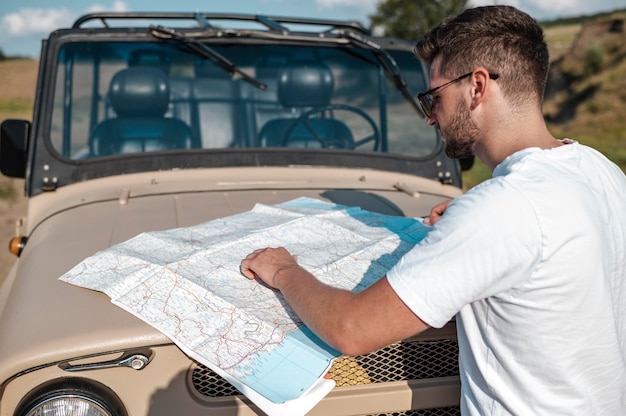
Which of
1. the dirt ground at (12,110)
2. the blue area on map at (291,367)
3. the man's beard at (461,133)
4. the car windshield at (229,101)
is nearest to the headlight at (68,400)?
the blue area on map at (291,367)

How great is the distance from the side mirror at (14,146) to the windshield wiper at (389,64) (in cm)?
142

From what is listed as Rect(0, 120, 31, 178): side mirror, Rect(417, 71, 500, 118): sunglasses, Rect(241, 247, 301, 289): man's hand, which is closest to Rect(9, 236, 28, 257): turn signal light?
Rect(0, 120, 31, 178): side mirror

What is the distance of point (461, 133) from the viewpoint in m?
1.52

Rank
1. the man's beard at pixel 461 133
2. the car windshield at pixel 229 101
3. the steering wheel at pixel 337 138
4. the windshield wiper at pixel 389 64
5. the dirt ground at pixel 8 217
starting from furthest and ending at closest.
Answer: the dirt ground at pixel 8 217 < the windshield wiper at pixel 389 64 < the steering wheel at pixel 337 138 < the car windshield at pixel 229 101 < the man's beard at pixel 461 133

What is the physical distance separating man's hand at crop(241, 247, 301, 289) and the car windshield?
A: 3.77 feet

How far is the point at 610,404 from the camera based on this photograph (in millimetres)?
1396

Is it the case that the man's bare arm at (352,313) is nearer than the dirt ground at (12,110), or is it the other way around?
the man's bare arm at (352,313)

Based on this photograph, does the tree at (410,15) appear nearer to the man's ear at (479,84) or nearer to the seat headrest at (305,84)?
the seat headrest at (305,84)

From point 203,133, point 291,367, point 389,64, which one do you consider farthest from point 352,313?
point 389,64

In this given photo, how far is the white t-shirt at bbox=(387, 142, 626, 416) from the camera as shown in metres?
1.23

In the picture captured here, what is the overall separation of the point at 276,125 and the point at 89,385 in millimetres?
1667

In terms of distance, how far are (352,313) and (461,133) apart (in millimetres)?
486

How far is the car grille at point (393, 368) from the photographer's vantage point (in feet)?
5.02

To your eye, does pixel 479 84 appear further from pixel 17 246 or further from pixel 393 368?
pixel 17 246
